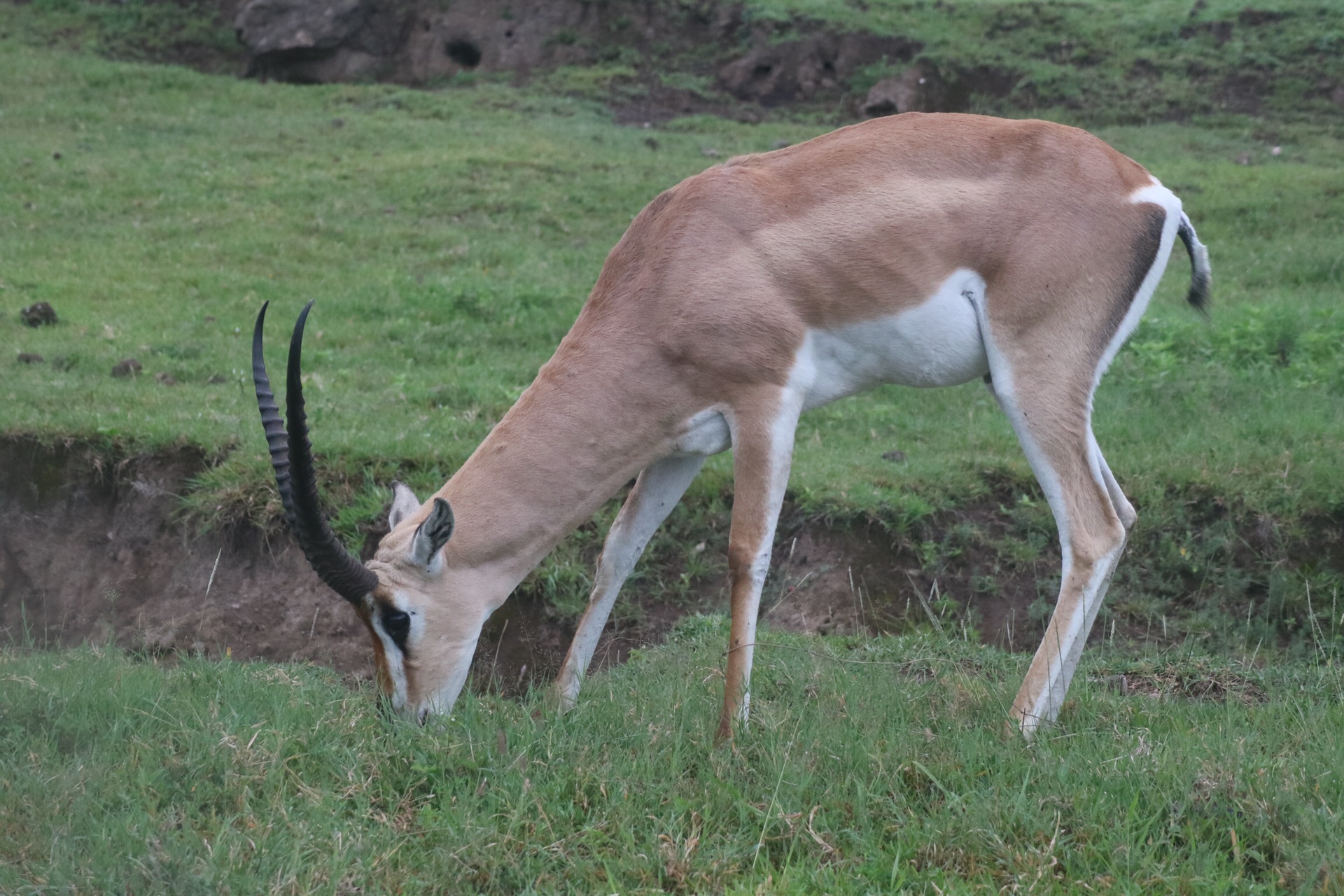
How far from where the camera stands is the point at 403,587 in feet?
13.7

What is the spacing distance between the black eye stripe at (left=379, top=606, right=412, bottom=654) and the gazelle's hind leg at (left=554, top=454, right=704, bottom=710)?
0.71 m

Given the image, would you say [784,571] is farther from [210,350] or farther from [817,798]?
[210,350]

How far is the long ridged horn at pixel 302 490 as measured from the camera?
3703 millimetres

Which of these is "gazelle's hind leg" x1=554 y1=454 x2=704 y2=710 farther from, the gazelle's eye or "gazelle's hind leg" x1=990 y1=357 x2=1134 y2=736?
"gazelle's hind leg" x1=990 y1=357 x2=1134 y2=736

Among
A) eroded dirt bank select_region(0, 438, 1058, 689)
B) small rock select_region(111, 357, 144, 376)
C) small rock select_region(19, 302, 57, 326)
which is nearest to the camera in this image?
eroded dirt bank select_region(0, 438, 1058, 689)

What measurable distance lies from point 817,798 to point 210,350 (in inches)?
253

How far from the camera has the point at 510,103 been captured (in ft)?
55.0

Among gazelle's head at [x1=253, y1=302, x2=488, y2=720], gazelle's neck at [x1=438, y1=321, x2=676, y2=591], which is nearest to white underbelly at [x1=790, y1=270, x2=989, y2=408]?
gazelle's neck at [x1=438, y1=321, x2=676, y2=591]

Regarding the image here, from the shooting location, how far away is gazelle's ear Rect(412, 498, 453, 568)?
396cm

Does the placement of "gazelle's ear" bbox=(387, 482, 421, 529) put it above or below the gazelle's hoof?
above

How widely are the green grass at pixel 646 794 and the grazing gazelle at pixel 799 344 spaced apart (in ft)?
1.41

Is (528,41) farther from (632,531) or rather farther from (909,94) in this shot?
(632,531)

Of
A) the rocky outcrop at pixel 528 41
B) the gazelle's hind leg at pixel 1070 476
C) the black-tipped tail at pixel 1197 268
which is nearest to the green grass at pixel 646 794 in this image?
the gazelle's hind leg at pixel 1070 476

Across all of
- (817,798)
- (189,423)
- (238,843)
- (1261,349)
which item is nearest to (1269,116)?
(1261,349)
